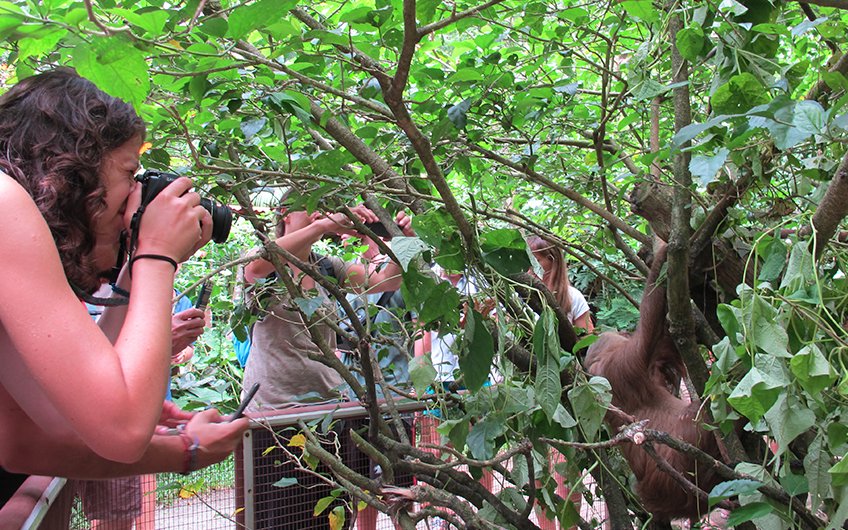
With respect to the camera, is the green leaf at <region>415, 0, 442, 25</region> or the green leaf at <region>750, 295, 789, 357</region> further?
the green leaf at <region>415, 0, 442, 25</region>

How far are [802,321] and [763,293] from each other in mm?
79

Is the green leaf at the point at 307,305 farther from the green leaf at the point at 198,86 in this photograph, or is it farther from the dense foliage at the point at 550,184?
the green leaf at the point at 198,86

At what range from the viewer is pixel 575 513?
165 centimetres

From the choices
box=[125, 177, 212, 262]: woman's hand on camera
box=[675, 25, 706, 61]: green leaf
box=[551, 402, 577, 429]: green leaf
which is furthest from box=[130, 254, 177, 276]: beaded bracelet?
box=[675, 25, 706, 61]: green leaf

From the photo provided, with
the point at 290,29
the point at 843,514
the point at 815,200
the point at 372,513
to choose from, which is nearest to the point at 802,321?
the point at 843,514

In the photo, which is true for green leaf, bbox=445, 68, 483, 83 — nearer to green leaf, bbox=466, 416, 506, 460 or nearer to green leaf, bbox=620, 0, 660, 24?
green leaf, bbox=620, 0, 660, 24

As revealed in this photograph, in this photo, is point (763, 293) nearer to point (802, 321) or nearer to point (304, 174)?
point (802, 321)

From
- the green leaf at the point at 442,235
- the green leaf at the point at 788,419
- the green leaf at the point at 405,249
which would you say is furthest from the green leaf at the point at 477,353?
the green leaf at the point at 788,419

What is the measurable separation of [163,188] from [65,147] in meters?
0.16

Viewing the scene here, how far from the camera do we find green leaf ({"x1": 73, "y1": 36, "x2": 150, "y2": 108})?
2.99 feet

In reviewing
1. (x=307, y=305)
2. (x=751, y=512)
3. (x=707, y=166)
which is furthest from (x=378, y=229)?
(x=751, y=512)

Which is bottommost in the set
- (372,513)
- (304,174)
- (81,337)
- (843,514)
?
(843,514)

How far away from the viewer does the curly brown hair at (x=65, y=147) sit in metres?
1.18

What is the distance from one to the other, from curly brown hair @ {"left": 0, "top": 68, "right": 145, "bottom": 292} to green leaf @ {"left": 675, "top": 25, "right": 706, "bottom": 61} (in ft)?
3.26
